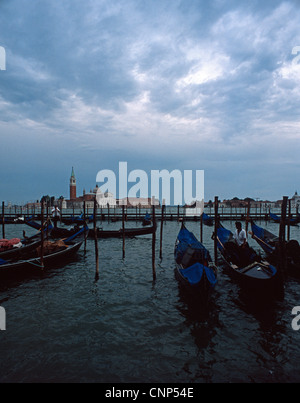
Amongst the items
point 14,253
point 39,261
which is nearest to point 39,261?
point 39,261

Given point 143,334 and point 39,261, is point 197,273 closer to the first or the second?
point 143,334

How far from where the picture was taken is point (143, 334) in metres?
6.07

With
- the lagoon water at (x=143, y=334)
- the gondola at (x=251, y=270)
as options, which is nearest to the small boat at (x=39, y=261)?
the lagoon water at (x=143, y=334)

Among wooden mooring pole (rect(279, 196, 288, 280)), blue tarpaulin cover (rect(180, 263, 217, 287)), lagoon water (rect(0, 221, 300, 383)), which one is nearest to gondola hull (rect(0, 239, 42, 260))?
lagoon water (rect(0, 221, 300, 383))

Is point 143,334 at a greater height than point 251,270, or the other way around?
point 251,270

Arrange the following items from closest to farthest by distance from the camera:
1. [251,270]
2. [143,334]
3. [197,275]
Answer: [143,334] < [197,275] < [251,270]

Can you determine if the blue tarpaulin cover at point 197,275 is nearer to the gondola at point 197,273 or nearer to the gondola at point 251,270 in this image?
the gondola at point 197,273

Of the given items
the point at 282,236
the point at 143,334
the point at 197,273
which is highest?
the point at 282,236

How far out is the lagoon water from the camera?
4730 mm

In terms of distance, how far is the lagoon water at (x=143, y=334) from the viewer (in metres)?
4.73

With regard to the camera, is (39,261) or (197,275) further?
(39,261)
